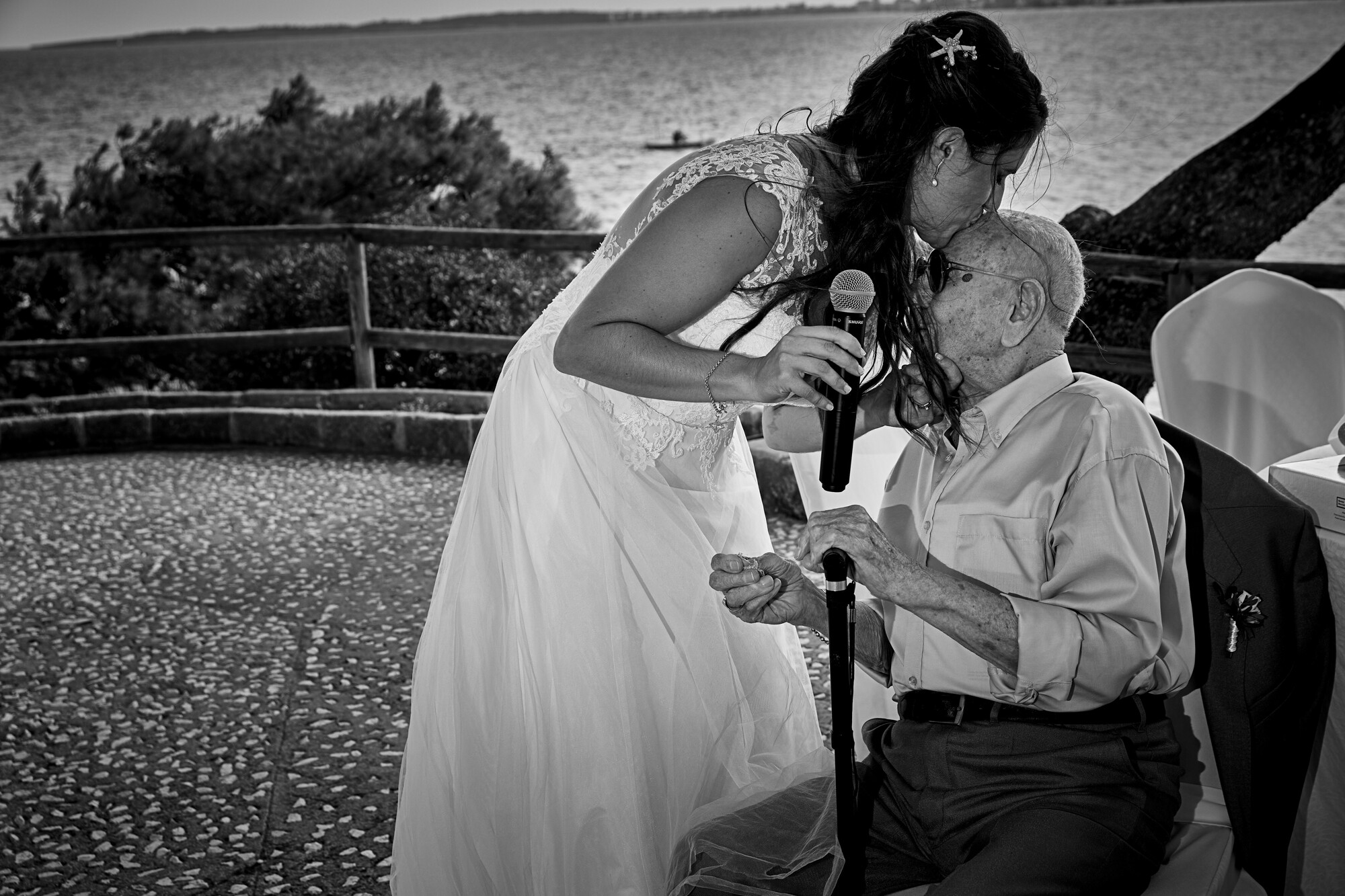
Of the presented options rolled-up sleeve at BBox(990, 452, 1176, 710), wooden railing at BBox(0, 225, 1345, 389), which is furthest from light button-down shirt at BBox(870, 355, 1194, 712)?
wooden railing at BBox(0, 225, 1345, 389)

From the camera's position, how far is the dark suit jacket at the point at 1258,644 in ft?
5.22

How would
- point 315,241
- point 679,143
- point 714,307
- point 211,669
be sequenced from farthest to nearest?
point 679,143
point 315,241
point 211,669
point 714,307

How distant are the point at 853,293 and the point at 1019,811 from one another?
70cm

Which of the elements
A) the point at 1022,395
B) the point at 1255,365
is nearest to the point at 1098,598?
the point at 1022,395

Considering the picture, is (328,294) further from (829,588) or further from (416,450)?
(829,588)

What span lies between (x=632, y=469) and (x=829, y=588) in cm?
61

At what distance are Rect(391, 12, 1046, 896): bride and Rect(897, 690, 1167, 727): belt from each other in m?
0.45

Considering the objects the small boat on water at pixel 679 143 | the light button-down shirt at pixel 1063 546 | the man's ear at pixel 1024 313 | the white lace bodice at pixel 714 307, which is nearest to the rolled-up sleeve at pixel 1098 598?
the light button-down shirt at pixel 1063 546

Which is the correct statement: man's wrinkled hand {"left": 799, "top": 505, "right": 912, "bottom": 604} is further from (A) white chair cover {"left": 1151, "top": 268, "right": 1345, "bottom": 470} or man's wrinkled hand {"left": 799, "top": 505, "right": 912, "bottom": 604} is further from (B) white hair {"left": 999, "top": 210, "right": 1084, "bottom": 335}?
(A) white chair cover {"left": 1151, "top": 268, "right": 1345, "bottom": 470}

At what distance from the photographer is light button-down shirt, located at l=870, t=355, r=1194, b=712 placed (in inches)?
57.9

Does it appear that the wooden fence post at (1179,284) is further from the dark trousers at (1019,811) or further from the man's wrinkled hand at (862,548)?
the man's wrinkled hand at (862,548)

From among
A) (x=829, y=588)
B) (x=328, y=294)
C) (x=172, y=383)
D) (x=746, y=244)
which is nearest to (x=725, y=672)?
(x=829, y=588)

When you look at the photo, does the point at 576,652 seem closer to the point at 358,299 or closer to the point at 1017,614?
the point at 1017,614

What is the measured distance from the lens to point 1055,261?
166cm
